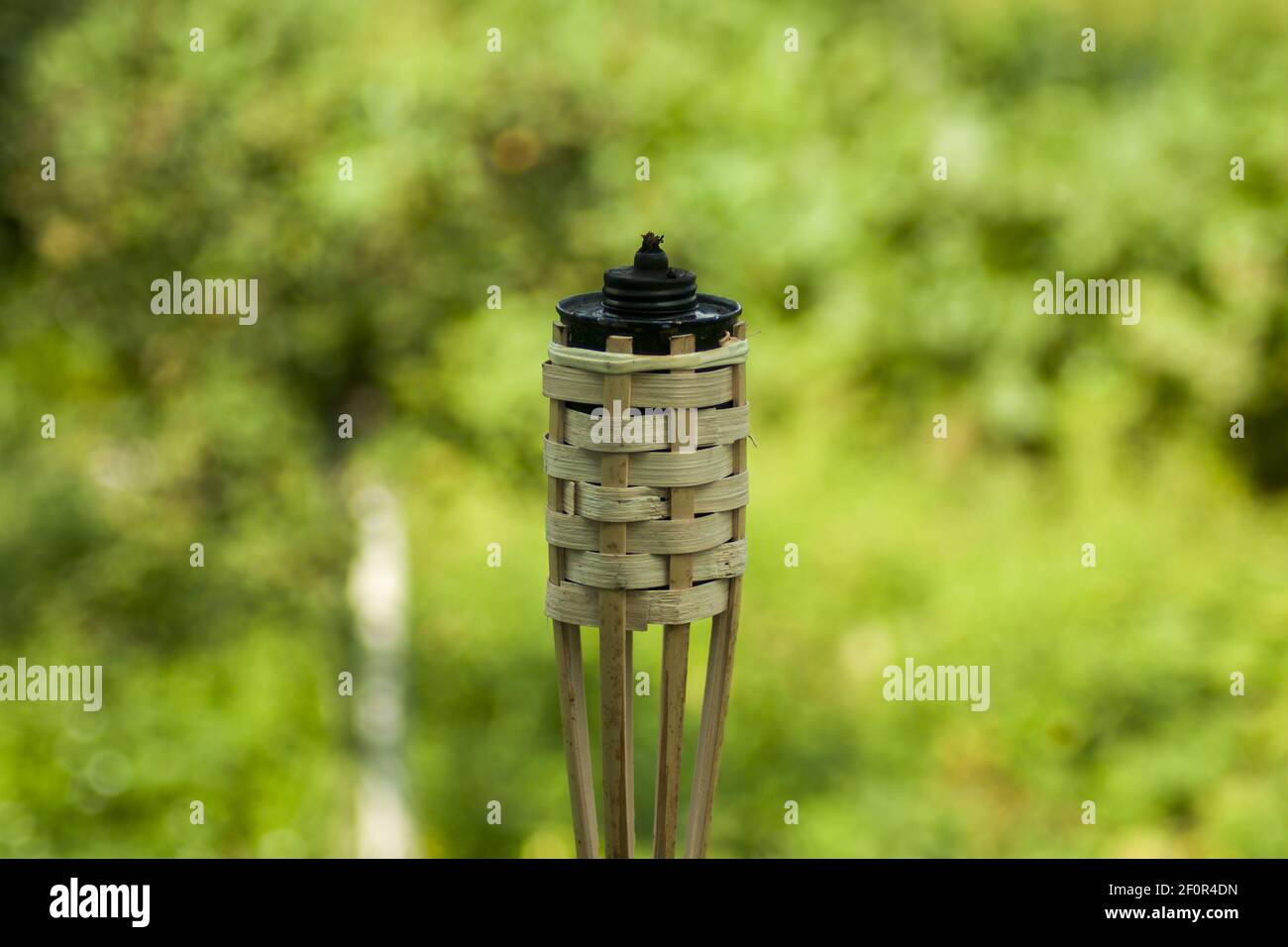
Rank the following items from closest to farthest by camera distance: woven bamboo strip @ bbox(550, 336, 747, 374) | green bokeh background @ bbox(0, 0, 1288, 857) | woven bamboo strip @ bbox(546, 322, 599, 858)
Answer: woven bamboo strip @ bbox(550, 336, 747, 374) → woven bamboo strip @ bbox(546, 322, 599, 858) → green bokeh background @ bbox(0, 0, 1288, 857)

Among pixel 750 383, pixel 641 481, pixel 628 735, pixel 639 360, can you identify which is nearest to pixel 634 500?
pixel 641 481

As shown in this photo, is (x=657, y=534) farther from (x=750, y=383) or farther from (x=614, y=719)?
(x=750, y=383)

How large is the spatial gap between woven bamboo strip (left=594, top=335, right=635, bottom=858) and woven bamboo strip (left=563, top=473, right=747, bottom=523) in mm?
10

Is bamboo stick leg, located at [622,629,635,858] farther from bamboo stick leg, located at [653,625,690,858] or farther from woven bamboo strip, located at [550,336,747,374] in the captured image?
woven bamboo strip, located at [550,336,747,374]


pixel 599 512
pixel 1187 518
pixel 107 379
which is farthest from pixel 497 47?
pixel 1187 518

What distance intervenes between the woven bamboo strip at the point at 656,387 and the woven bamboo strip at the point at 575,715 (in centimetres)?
5

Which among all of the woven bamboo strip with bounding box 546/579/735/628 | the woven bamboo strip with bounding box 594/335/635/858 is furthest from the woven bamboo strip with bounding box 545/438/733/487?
the woven bamboo strip with bounding box 546/579/735/628

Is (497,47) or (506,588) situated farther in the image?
(506,588)

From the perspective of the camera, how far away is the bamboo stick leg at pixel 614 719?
153 centimetres

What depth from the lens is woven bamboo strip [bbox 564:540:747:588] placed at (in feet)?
5.00

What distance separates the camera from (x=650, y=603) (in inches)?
60.5

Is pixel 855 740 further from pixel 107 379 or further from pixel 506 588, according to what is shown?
pixel 107 379

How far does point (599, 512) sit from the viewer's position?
1.51 meters
